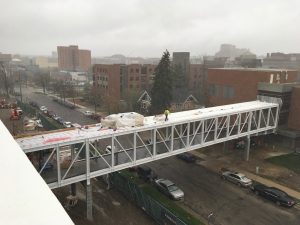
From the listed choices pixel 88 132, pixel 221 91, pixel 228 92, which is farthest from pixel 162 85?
pixel 88 132

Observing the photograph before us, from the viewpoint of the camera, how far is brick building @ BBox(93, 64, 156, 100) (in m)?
81.0

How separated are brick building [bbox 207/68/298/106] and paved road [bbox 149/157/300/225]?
17.7 meters

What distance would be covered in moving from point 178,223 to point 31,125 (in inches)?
1483

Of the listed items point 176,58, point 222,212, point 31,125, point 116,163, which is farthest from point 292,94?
point 176,58

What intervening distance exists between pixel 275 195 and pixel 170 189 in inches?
387

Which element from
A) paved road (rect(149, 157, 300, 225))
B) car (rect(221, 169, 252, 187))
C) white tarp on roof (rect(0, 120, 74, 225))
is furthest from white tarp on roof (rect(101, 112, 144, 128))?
white tarp on roof (rect(0, 120, 74, 225))

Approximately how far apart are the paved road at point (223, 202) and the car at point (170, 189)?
2.81 feet

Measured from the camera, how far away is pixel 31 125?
51.3m

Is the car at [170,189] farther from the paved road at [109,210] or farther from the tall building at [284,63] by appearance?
the tall building at [284,63]

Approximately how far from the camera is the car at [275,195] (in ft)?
88.4

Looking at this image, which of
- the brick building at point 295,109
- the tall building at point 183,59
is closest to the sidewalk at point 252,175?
the brick building at point 295,109

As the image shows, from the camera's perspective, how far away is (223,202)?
91.2 feet

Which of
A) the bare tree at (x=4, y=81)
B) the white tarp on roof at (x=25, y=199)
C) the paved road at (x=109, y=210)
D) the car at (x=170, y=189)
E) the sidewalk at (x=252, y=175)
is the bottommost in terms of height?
the paved road at (x=109, y=210)

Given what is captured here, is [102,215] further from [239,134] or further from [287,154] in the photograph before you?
[287,154]
